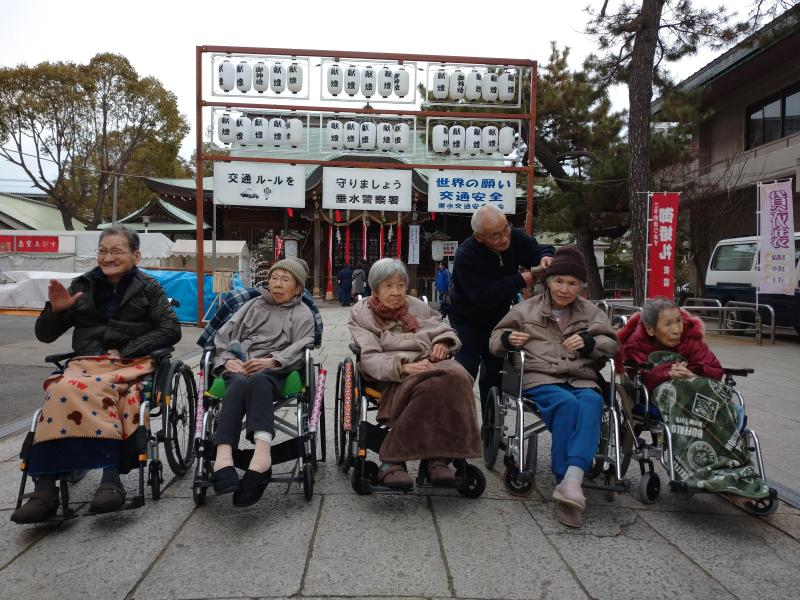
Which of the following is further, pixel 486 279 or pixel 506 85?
pixel 506 85

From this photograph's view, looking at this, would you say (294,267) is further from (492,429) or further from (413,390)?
(492,429)

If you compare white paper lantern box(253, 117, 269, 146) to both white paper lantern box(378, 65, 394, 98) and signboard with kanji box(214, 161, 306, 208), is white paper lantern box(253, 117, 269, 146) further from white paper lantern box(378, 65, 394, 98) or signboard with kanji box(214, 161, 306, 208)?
white paper lantern box(378, 65, 394, 98)

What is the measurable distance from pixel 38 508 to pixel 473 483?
77.8 inches

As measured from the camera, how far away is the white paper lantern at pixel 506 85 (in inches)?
401

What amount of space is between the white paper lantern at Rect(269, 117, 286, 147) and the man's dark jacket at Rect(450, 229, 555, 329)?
7.73 m

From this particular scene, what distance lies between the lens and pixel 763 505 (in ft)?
9.13

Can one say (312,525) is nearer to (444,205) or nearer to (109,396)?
(109,396)

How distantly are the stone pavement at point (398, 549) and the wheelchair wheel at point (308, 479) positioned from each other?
0.06 metres

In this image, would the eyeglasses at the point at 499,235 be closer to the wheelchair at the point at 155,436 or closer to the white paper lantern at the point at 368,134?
the wheelchair at the point at 155,436

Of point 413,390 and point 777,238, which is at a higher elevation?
point 777,238

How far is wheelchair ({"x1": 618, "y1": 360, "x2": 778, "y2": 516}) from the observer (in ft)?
8.98

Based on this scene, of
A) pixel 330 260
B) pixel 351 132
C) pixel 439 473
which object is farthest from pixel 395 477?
pixel 330 260

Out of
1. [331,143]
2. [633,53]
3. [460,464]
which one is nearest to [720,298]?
[633,53]

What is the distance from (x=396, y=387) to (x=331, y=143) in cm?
822
